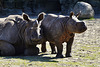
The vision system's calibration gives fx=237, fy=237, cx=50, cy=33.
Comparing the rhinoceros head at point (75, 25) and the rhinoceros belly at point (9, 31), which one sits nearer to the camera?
the rhinoceros head at point (75, 25)

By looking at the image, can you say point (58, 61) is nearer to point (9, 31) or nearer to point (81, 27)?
point (81, 27)

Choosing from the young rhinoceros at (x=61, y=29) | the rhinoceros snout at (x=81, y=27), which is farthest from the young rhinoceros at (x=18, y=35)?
the rhinoceros snout at (x=81, y=27)

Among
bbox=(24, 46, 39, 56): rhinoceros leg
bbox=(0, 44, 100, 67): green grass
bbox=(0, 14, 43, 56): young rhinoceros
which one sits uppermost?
bbox=(0, 14, 43, 56): young rhinoceros

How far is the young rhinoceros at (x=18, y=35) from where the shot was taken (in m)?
7.90

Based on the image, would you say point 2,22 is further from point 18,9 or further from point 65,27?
point 18,9

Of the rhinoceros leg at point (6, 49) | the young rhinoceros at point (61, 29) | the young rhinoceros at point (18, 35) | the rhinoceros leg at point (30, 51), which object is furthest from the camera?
the rhinoceros leg at point (30, 51)

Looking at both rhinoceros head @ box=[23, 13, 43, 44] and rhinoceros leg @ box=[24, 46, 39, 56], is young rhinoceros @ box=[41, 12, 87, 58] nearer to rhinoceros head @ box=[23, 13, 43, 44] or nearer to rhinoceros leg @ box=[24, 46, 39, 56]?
rhinoceros head @ box=[23, 13, 43, 44]

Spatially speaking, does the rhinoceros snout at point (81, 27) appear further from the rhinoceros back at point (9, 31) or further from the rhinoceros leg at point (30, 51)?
the rhinoceros back at point (9, 31)

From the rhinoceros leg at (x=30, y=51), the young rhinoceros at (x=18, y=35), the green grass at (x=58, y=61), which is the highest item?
the young rhinoceros at (x=18, y=35)

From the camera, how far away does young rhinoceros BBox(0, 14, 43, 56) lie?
25.9ft

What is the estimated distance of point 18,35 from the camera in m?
8.39

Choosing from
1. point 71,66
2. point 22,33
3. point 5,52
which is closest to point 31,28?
point 22,33

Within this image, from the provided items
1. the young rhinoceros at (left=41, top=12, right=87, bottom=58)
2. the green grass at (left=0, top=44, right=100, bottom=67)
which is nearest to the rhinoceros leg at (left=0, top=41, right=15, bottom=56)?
the green grass at (left=0, top=44, right=100, bottom=67)

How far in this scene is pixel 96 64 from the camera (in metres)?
6.91
